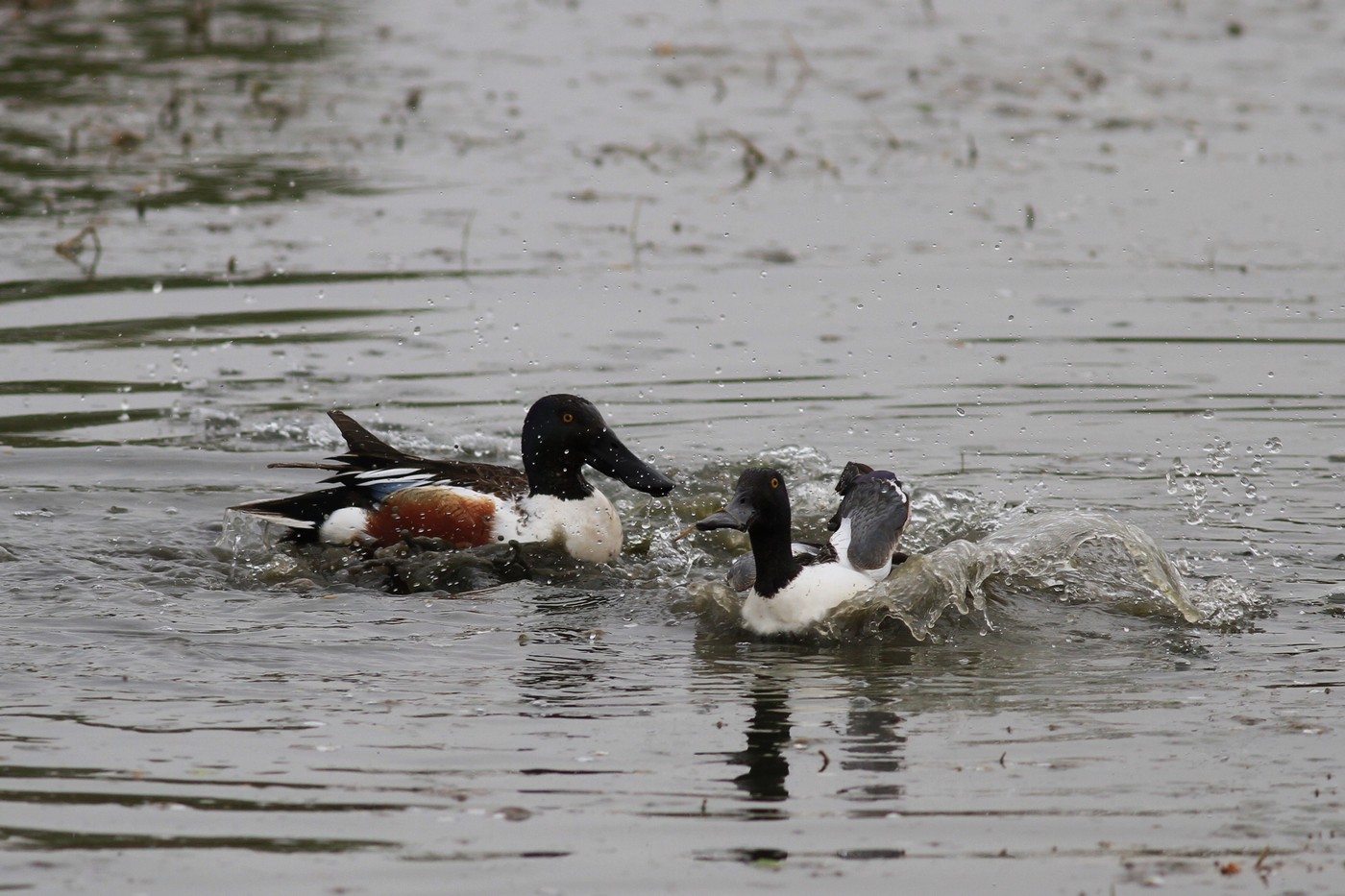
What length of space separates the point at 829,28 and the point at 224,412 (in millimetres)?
12357

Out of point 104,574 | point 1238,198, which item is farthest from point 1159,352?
point 104,574

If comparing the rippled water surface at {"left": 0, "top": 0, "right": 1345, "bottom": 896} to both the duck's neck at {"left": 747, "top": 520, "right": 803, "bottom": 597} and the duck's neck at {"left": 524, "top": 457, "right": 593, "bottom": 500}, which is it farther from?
the duck's neck at {"left": 524, "top": 457, "right": 593, "bottom": 500}

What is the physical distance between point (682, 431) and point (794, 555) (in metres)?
2.65

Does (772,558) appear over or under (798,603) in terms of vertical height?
over

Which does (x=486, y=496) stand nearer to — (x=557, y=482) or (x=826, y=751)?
(x=557, y=482)

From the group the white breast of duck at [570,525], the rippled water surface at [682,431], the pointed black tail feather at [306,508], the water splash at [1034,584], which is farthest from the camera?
the pointed black tail feather at [306,508]

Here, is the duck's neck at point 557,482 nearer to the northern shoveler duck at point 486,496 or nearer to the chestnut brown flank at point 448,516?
the northern shoveler duck at point 486,496

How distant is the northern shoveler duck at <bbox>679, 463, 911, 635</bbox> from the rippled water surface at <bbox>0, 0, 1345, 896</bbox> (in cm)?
12

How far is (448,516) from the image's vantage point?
843 centimetres

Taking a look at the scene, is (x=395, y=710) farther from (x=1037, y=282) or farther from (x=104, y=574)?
(x=1037, y=282)

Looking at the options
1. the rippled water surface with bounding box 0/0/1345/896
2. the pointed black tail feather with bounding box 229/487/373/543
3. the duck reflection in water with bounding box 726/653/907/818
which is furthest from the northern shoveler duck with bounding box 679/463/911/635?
the pointed black tail feather with bounding box 229/487/373/543

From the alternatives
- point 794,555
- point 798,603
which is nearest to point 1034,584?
point 794,555

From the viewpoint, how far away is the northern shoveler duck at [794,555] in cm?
711

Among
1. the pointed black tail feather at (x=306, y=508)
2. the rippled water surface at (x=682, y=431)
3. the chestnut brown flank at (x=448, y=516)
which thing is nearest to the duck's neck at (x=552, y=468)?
the chestnut brown flank at (x=448, y=516)
